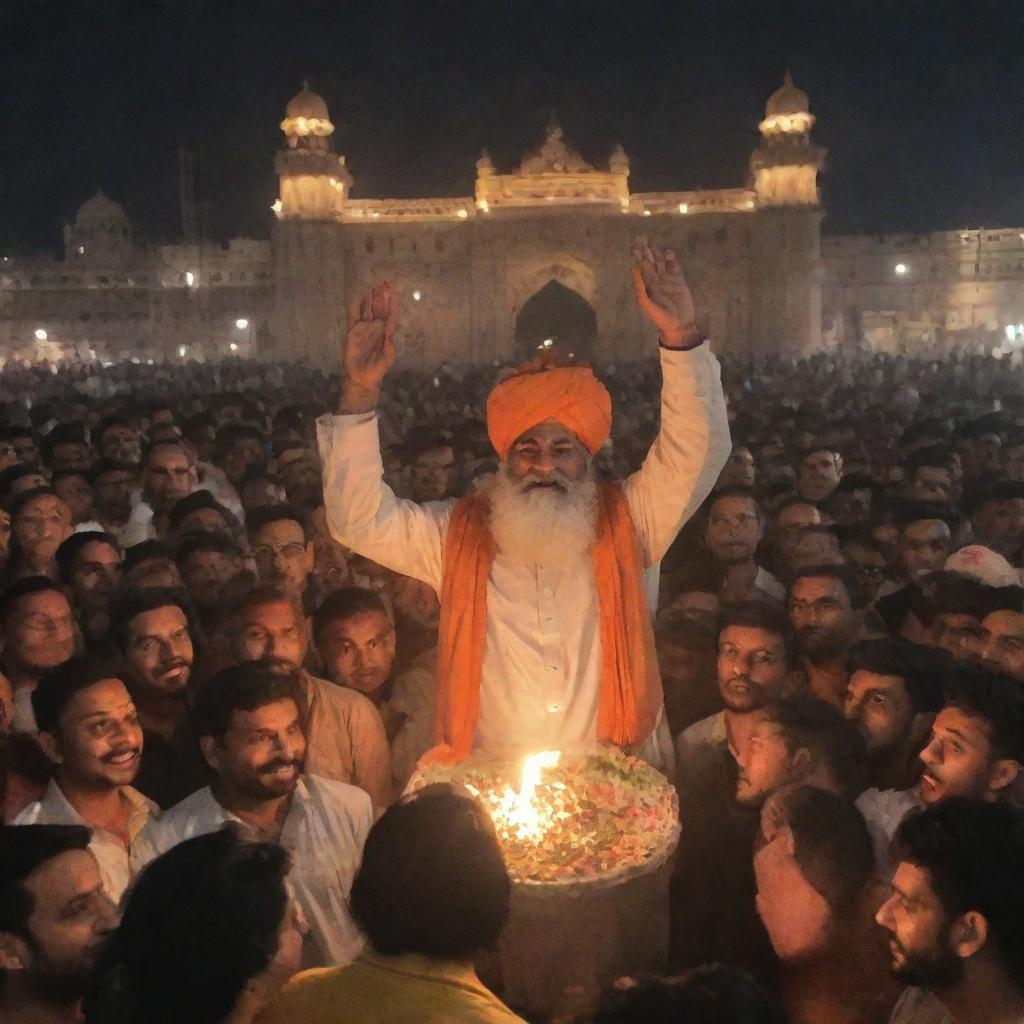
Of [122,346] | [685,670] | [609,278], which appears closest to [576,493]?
[685,670]

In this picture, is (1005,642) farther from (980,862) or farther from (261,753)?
(261,753)

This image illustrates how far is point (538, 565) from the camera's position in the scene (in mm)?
3324

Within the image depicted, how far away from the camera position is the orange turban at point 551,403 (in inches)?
129

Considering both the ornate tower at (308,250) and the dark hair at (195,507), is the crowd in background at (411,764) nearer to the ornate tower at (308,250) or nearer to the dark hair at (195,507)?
the dark hair at (195,507)

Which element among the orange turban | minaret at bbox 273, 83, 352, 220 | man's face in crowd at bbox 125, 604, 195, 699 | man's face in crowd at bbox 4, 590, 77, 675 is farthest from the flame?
minaret at bbox 273, 83, 352, 220

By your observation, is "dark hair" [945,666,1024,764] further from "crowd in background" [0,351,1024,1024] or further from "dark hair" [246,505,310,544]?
"dark hair" [246,505,310,544]

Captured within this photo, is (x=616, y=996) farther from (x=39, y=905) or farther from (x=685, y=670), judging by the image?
(x=685, y=670)

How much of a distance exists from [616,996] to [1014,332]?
152ft

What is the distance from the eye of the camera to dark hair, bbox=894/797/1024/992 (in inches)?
75.4

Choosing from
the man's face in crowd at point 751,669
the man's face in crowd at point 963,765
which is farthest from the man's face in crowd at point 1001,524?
the man's face in crowd at point 963,765

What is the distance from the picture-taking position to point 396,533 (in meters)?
3.33

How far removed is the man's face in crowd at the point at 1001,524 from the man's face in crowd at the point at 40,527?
15.7 feet

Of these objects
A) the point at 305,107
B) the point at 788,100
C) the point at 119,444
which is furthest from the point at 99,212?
the point at 119,444

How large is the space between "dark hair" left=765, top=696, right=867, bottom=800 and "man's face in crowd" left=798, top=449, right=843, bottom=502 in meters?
4.32
